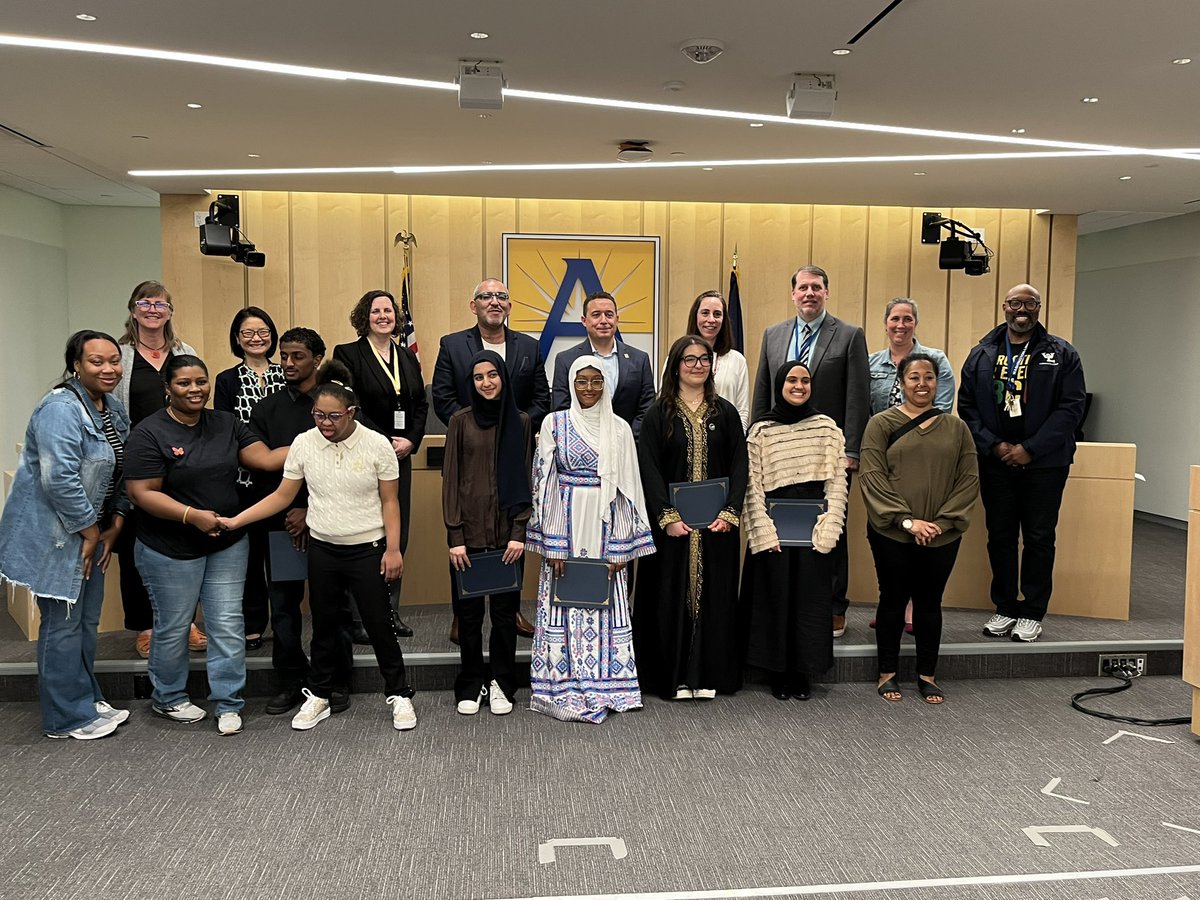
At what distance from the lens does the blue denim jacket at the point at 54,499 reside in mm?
3791

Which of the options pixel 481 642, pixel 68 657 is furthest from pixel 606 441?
pixel 68 657

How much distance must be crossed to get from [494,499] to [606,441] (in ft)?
1.80

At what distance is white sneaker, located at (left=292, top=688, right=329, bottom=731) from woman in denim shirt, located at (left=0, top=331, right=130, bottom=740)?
0.76 metres

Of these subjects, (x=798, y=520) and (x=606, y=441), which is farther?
(x=798, y=520)

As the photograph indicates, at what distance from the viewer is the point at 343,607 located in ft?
14.0

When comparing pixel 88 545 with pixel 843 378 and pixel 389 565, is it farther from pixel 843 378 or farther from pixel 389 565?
pixel 843 378

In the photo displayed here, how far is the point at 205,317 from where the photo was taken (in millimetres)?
7641

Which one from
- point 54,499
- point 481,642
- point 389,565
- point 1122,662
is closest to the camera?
point 54,499

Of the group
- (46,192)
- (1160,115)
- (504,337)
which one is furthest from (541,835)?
(46,192)

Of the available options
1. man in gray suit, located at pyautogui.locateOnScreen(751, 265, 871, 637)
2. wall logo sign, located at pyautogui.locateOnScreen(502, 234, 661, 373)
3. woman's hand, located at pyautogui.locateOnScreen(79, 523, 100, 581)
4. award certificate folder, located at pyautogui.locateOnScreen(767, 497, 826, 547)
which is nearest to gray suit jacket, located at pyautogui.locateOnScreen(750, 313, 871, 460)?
man in gray suit, located at pyautogui.locateOnScreen(751, 265, 871, 637)

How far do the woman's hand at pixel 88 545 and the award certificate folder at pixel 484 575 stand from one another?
1.48 m

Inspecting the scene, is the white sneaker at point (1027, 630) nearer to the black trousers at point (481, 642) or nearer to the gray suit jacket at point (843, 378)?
the gray suit jacket at point (843, 378)

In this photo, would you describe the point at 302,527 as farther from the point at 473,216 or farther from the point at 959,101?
the point at 473,216

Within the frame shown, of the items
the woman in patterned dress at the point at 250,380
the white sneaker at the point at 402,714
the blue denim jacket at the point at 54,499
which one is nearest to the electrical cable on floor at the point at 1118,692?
the white sneaker at the point at 402,714
